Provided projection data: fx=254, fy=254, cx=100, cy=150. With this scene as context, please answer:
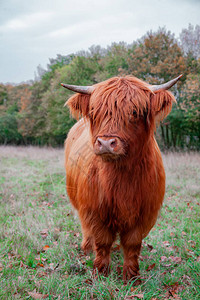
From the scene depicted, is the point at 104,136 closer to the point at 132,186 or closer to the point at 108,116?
the point at 108,116

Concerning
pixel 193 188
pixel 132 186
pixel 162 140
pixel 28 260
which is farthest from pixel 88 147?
pixel 162 140

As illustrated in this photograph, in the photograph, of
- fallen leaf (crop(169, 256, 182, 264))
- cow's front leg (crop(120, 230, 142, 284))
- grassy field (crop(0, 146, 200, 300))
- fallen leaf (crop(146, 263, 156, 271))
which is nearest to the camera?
grassy field (crop(0, 146, 200, 300))

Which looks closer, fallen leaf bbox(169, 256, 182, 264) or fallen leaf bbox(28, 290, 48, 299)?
fallen leaf bbox(28, 290, 48, 299)

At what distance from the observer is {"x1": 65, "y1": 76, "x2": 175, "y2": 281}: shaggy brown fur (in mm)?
2145

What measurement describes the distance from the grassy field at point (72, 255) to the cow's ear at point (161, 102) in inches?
62.8

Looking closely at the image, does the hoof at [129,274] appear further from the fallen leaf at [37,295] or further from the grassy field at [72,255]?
the fallen leaf at [37,295]

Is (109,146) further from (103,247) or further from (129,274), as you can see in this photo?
(129,274)

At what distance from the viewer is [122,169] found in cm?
235

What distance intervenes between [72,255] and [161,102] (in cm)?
228

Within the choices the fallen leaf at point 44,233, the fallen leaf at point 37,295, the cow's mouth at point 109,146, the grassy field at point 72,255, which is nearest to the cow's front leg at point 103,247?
the grassy field at point 72,255

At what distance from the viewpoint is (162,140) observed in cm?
1680

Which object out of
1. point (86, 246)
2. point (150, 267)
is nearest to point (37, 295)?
point (86, 246)

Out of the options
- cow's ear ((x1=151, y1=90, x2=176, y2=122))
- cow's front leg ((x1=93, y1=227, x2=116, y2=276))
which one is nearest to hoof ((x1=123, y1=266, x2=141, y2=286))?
cow's front leg ((x1=93, y1=227, x2=116, y2=276))

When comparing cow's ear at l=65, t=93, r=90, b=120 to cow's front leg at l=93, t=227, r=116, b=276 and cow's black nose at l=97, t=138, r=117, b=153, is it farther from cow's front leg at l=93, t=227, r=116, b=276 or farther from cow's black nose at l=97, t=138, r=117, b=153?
cow's front leg at l=93, t=227, r=116, b=276
